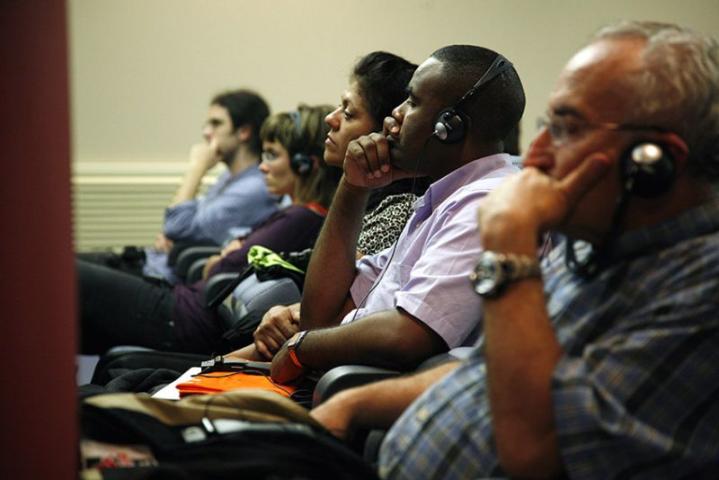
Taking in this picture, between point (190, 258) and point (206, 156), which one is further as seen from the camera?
point (206, 156)

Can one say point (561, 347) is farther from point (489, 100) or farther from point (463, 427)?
point (489, 100)

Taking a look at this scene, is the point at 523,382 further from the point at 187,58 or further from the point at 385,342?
the point at 187,58

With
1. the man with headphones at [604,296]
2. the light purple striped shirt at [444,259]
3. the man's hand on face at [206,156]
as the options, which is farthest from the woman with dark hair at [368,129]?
the man's hand on face at [206,156]

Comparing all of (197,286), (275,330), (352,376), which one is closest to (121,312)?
(197,286)

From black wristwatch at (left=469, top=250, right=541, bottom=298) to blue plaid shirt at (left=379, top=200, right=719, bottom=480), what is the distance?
112 millimetres

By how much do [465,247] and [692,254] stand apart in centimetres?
66

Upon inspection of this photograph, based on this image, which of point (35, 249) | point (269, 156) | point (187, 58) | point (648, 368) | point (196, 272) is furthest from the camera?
point (187, 58)

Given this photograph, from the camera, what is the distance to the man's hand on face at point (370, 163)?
7.50ft

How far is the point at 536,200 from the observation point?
1276 millimetres

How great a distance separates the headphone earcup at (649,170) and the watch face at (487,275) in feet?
0.64

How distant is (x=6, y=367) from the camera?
42.6 inches

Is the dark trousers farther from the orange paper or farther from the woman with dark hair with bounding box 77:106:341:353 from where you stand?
the orange paper

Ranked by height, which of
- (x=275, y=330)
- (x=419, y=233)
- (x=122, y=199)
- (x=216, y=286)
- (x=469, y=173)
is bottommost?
(x=122, y=199)

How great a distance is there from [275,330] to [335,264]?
245mm
